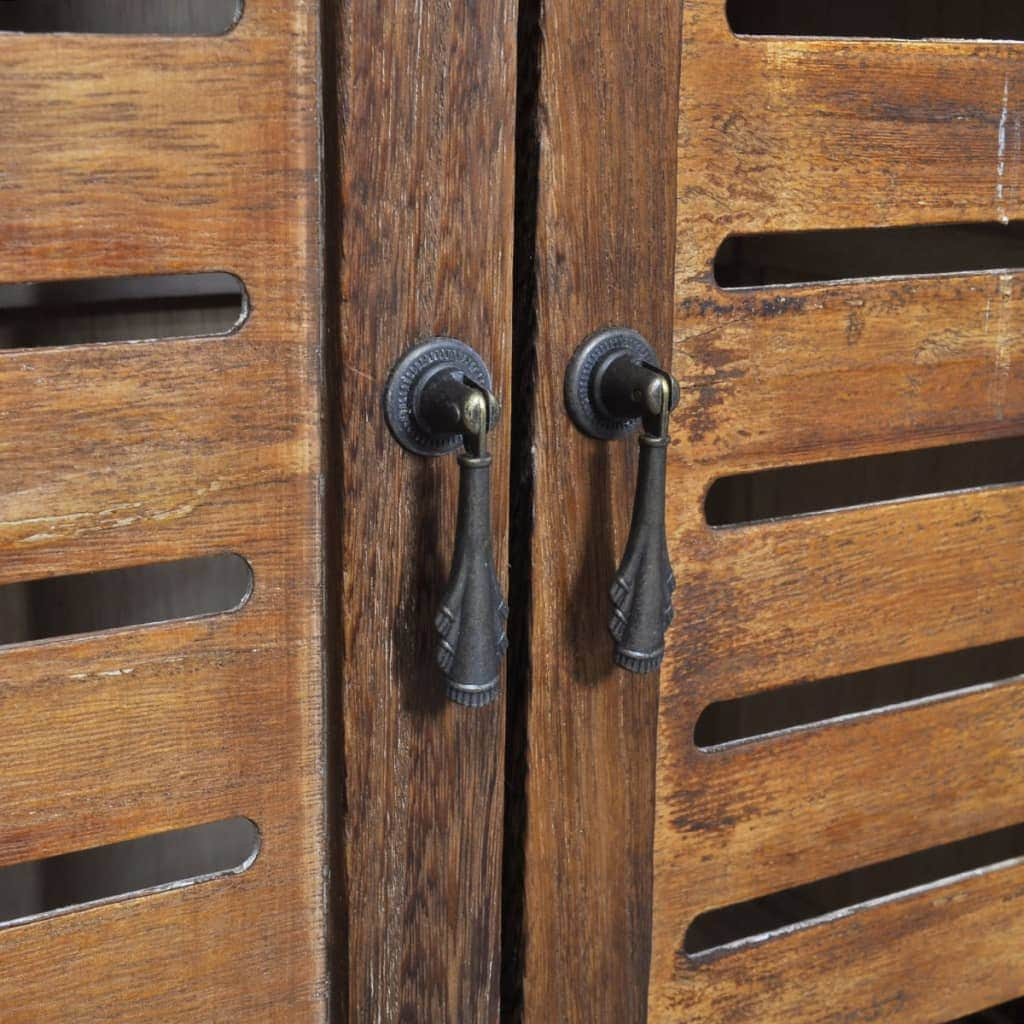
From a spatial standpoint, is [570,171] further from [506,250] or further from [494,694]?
[494,694]

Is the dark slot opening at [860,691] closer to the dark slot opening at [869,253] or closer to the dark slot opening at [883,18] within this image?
the dark slot opening at [869,253]

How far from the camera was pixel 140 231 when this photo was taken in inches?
26.5

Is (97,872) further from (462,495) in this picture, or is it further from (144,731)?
(462,495)

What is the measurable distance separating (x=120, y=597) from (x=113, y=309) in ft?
0.78

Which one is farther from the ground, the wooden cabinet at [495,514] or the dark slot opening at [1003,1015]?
the wooden cabinet at [495,514]

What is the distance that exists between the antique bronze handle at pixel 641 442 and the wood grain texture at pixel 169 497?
154 millimetres

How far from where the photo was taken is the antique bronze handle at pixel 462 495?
27.9 inches

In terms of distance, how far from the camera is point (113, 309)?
3.68ft

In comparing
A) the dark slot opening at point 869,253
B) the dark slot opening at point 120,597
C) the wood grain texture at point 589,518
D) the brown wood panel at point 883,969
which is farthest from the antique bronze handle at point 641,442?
the dark slot opening at point 120,597

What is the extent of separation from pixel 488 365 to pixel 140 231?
0.63 feet

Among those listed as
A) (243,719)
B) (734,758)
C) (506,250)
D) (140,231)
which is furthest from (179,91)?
(734,758)

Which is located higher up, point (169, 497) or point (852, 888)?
point (169, 497)

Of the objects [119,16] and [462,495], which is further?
[119,16]

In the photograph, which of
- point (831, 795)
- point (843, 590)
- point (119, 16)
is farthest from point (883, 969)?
point (119, 16)
